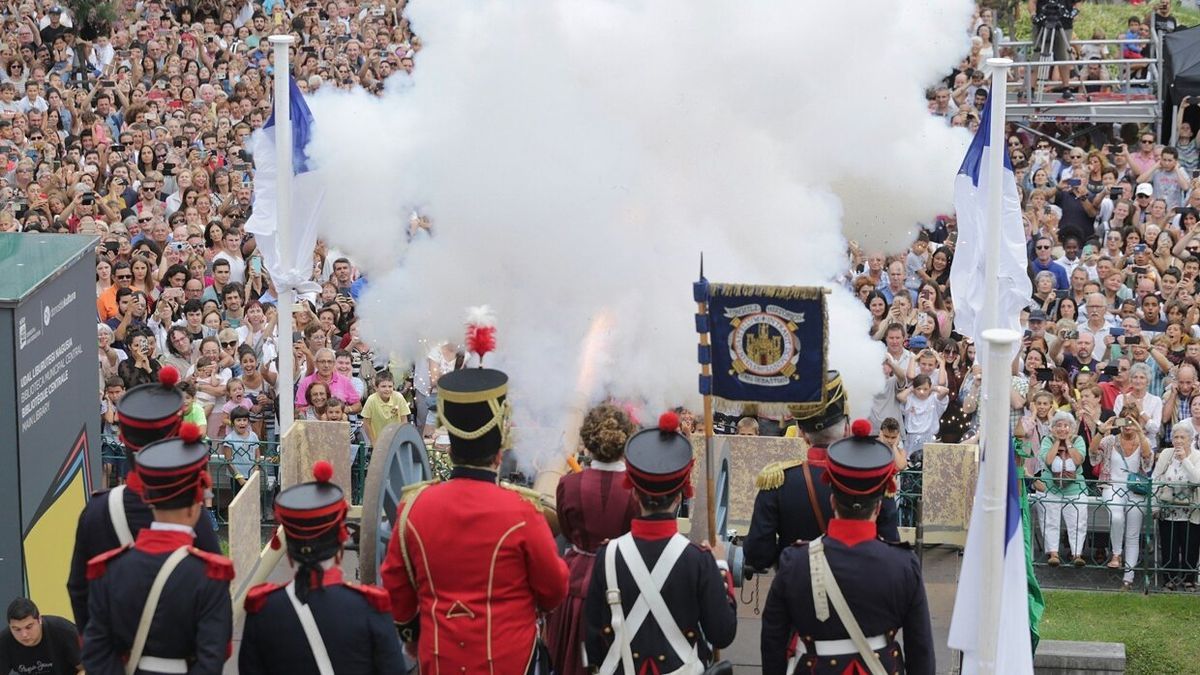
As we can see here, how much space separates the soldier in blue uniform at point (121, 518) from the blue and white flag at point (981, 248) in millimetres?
5195

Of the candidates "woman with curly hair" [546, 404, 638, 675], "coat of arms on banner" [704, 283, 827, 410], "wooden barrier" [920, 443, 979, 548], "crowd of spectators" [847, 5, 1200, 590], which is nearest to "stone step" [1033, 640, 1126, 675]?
"wooden barrier" [920, 443, 979, 548]

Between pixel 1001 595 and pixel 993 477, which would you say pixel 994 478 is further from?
pixel 1001 595

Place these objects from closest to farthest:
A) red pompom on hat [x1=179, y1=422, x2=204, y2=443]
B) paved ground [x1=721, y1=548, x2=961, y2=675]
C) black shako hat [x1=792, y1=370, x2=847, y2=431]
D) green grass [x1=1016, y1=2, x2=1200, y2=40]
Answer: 1. red pompom on hat [x1=179, y1=422, x2=204, y2=443]
2. black shako hat [x1=792, y1=370, x2=847, y2=431]
3. paved ground [x1=721, y1=548, x2=961, y2=675]
4. green grass [x1=1016, y1=2, x2=1200, y2=40]

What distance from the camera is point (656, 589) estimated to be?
720 cm

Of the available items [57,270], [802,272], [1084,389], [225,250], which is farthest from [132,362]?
[1084,389]

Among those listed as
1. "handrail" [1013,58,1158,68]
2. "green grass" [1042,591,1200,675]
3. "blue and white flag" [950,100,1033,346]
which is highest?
"handrail" [1013,58,1158,68]

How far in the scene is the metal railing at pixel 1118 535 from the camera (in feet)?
39.3

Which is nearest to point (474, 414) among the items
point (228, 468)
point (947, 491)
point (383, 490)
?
point (383, 490)

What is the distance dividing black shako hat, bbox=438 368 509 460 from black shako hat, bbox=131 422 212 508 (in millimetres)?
929

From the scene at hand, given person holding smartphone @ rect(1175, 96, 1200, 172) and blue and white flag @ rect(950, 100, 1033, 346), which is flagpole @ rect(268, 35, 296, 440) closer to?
blue and white flag @ rect(950, 100, 1033, 346)

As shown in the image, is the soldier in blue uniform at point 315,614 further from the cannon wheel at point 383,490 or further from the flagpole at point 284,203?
the flagpole at point 284,203

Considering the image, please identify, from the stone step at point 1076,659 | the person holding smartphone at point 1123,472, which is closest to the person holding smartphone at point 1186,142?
the person holding smartphone at point 1123,472

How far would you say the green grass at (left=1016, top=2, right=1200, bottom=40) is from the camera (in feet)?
82.6

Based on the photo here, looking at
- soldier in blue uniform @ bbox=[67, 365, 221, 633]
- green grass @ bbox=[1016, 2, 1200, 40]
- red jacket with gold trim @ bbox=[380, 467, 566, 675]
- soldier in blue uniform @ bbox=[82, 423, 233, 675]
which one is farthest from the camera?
green grass @ bbox=[1016, 2, 1200, 40]
